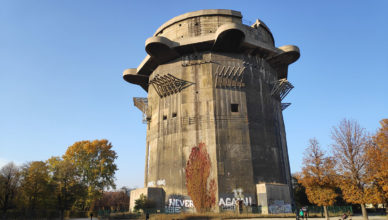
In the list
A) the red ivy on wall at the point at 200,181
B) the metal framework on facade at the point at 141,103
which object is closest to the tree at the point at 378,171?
the red ivy on wall at the point at 200,181

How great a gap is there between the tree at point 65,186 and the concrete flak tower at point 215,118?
8366 millimetres

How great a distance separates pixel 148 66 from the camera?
35656mm

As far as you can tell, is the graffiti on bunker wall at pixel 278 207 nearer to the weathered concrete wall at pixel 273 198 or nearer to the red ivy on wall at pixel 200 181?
the weathered concrete wall at pixel 273 198

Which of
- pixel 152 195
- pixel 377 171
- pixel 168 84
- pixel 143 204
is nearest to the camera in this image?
pixel 377 171

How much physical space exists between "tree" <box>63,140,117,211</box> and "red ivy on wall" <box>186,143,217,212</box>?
15561mm

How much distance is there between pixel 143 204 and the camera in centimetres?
2603

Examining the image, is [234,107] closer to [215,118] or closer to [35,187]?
[215,118]

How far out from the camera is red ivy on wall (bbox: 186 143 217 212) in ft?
85.4

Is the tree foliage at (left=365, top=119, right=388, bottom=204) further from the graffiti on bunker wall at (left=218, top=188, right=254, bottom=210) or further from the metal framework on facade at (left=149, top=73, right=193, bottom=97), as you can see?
the metal framework on facade at (left=149, top=73, right=193, bottom=97)

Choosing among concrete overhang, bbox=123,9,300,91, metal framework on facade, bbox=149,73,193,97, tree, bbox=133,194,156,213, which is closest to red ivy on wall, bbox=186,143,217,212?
tree, bbox=133,194,156,213

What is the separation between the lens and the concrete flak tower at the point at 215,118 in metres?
26.5

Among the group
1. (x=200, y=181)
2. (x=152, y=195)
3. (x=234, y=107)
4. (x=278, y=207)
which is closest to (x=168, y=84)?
(x=234, y=107)

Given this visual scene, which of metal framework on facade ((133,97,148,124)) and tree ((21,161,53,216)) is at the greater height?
metal framework on facade ((133,97,148,124))

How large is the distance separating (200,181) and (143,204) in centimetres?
599
